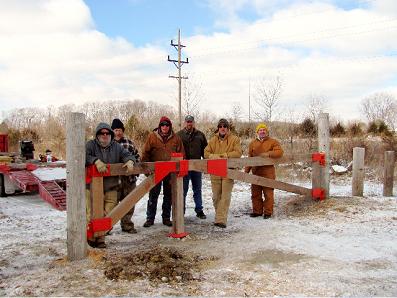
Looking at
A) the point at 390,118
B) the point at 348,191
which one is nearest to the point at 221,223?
the point at 348,191

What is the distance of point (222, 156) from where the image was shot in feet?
21.0

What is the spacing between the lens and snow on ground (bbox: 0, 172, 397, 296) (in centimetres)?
381

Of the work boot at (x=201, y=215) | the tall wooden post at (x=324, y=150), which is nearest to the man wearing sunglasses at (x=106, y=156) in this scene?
the work boot at (x=201, y=215)

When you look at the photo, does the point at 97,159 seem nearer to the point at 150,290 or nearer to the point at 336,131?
the point at 150,290

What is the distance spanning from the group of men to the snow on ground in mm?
259

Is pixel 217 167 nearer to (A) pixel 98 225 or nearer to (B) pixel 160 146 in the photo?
(B) pixel 160 146

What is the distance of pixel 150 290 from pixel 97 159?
1758mm

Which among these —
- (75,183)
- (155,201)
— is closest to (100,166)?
(75,183)

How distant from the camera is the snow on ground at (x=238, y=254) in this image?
3.81 m

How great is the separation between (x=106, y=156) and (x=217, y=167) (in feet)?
5.41

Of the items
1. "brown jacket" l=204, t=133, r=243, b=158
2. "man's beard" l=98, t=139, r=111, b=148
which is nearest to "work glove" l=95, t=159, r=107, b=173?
"man's beard" l=98, t=139, r=111, b=148

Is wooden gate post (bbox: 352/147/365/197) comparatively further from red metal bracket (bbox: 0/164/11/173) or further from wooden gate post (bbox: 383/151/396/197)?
red metal bracket (bbox: 0/164/11/173)

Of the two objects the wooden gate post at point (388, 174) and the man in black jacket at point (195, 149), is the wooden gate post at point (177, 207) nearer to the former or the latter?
the man in black jacket at point (195, 149)

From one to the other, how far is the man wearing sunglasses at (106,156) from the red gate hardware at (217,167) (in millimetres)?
1209
